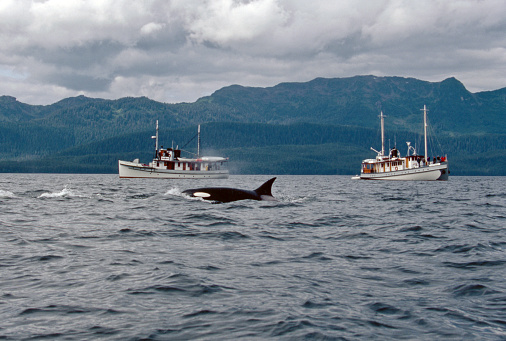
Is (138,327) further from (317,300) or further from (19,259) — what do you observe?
(19,259)

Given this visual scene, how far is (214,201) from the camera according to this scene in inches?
1182

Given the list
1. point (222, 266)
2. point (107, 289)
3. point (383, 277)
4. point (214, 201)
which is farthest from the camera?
point (214, 201)

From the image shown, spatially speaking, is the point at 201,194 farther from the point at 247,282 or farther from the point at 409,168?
the point at 409,168

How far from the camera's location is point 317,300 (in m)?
8.99

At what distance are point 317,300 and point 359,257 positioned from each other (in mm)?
4903

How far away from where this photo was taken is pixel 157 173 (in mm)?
131625

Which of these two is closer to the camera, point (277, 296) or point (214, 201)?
point (277, 296)

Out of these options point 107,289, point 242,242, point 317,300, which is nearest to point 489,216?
point 242,242

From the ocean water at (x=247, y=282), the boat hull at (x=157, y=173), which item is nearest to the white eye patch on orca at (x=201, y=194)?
the ocean water at (x=247, y=282)

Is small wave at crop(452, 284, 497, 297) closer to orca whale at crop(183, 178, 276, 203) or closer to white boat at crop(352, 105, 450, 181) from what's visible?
orca whale at crop(183, 178, 276, 203)

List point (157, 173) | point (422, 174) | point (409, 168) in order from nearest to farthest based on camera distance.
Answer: point (422, 174) → point (409, 168) → point (157, 173)

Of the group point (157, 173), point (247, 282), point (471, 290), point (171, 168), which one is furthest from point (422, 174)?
point (247, 282)

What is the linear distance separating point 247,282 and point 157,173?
12394 centimetres

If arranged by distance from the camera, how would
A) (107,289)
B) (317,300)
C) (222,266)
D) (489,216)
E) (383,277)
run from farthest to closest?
(489,216)
(222,266)
(383,277)
(107,289)
(317,300)
